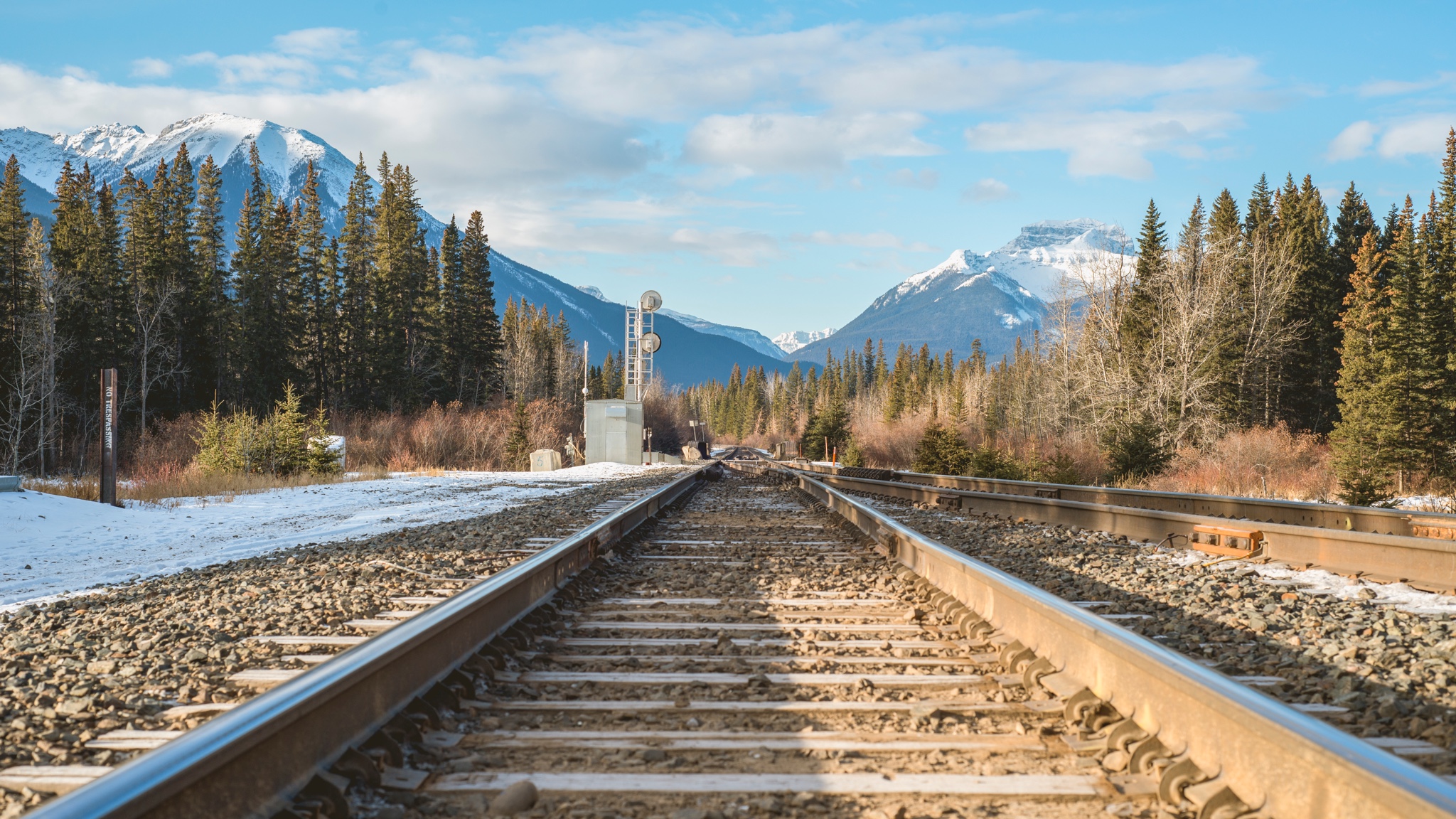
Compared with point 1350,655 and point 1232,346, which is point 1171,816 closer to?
point 1350,655

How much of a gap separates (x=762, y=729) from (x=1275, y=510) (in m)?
10.6

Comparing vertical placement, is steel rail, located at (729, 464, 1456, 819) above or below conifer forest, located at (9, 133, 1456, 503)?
below

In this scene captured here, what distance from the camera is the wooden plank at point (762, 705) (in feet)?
10.9

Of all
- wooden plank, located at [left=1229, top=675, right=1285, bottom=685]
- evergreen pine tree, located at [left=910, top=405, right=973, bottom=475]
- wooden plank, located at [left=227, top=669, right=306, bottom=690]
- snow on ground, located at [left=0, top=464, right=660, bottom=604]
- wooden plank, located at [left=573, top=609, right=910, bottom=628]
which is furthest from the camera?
evergreen pine tree, located at [left=910, top=405, right=973, bottom=475]

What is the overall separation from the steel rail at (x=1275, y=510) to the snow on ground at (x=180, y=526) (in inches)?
384

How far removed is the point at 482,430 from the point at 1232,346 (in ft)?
129

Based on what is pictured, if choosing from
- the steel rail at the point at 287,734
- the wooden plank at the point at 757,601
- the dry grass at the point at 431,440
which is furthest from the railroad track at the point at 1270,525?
the dry grass at the point at 431,440

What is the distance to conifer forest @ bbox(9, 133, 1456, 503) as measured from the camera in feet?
119

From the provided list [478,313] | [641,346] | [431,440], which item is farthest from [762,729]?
[478,313]

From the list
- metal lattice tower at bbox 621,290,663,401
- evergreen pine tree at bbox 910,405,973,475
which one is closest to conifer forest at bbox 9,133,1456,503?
evergreen pine tree at bbox 910,405,973,475

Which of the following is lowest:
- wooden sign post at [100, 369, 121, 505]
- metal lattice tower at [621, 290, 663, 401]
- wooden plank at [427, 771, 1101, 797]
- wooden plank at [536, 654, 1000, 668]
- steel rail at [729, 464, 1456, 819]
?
wooden plank at [536, 654, 1000, 668]

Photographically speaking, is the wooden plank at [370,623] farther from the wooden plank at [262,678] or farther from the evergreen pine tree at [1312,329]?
the evergreen pine tree at [1312,329]

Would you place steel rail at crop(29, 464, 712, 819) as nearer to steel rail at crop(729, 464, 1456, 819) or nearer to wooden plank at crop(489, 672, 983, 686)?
wooden plank at crop(489, 672, 983, 686)

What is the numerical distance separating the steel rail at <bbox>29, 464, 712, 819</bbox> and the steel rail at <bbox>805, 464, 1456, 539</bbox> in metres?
8.64
